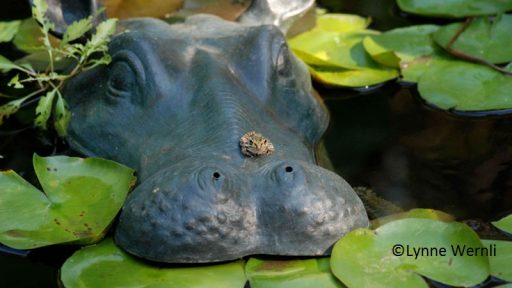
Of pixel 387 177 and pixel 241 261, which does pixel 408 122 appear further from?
pixel 241 261

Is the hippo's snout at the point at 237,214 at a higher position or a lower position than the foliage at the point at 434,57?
higher

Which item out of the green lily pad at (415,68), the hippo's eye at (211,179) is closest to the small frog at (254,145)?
the hippo's eye at (211,179)

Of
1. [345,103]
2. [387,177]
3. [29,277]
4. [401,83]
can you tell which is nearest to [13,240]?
[29,277]

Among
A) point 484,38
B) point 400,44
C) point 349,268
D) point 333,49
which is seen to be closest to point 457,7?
point 484,38

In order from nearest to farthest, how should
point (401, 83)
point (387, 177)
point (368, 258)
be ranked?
point (368, 258)
point (387, 177)
point (401, 83)

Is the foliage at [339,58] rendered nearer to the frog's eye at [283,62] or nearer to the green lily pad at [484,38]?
the green lily pad at [484,38]

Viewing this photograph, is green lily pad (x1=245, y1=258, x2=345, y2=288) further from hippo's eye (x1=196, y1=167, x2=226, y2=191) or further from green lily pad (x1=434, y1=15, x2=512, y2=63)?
green lily pad (x1=434, y1=15, x2=512, y2=63)

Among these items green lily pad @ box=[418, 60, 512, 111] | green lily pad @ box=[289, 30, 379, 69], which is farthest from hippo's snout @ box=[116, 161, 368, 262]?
green lily pad @ box=[289, 30, 379, 69]
